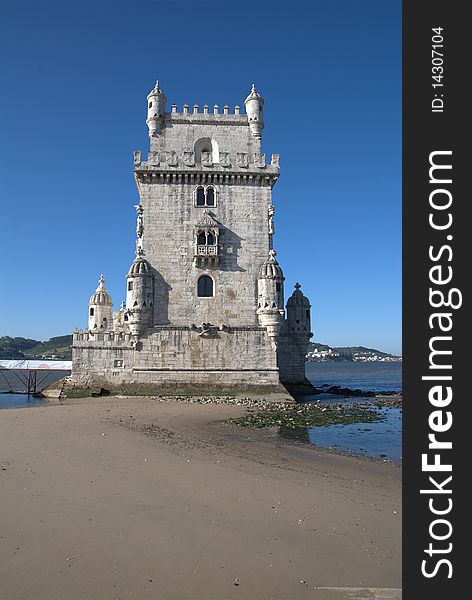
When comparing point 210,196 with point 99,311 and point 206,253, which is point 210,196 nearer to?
point 206,253

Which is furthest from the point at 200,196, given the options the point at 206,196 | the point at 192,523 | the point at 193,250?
the point at 192,523

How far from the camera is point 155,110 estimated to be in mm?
32781

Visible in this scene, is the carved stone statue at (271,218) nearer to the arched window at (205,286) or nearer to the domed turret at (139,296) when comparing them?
the arched window at (205,286)

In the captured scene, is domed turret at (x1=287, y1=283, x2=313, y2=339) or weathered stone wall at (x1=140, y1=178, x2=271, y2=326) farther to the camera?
domed turret at (x1=287, y1=283, x2=313, y2=339)

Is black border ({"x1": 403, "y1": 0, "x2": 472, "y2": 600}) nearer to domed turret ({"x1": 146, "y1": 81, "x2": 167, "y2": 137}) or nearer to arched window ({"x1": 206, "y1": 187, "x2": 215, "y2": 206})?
arched window ({"x1": 206, "y1": 187, "x2": 215, "y2": 206})

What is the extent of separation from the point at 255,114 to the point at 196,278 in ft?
42.8

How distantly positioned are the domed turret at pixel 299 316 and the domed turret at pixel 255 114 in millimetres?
12788

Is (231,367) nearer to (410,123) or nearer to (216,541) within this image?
(216,541)

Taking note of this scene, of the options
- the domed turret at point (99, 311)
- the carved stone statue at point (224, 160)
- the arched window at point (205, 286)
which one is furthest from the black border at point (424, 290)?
the domed turret at point (99, 311)

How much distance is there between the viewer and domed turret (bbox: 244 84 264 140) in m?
32.9

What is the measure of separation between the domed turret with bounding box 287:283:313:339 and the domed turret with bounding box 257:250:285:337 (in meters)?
4.62

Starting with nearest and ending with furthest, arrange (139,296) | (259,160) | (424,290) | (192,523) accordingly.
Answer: (424,290), (192,523), (139,296), (259,160)

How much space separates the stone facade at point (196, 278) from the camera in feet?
99.3

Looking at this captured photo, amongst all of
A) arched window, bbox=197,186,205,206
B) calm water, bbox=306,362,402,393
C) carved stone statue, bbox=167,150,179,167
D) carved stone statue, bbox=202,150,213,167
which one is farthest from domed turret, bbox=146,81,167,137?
calm water, bbox=306,362,402,393
